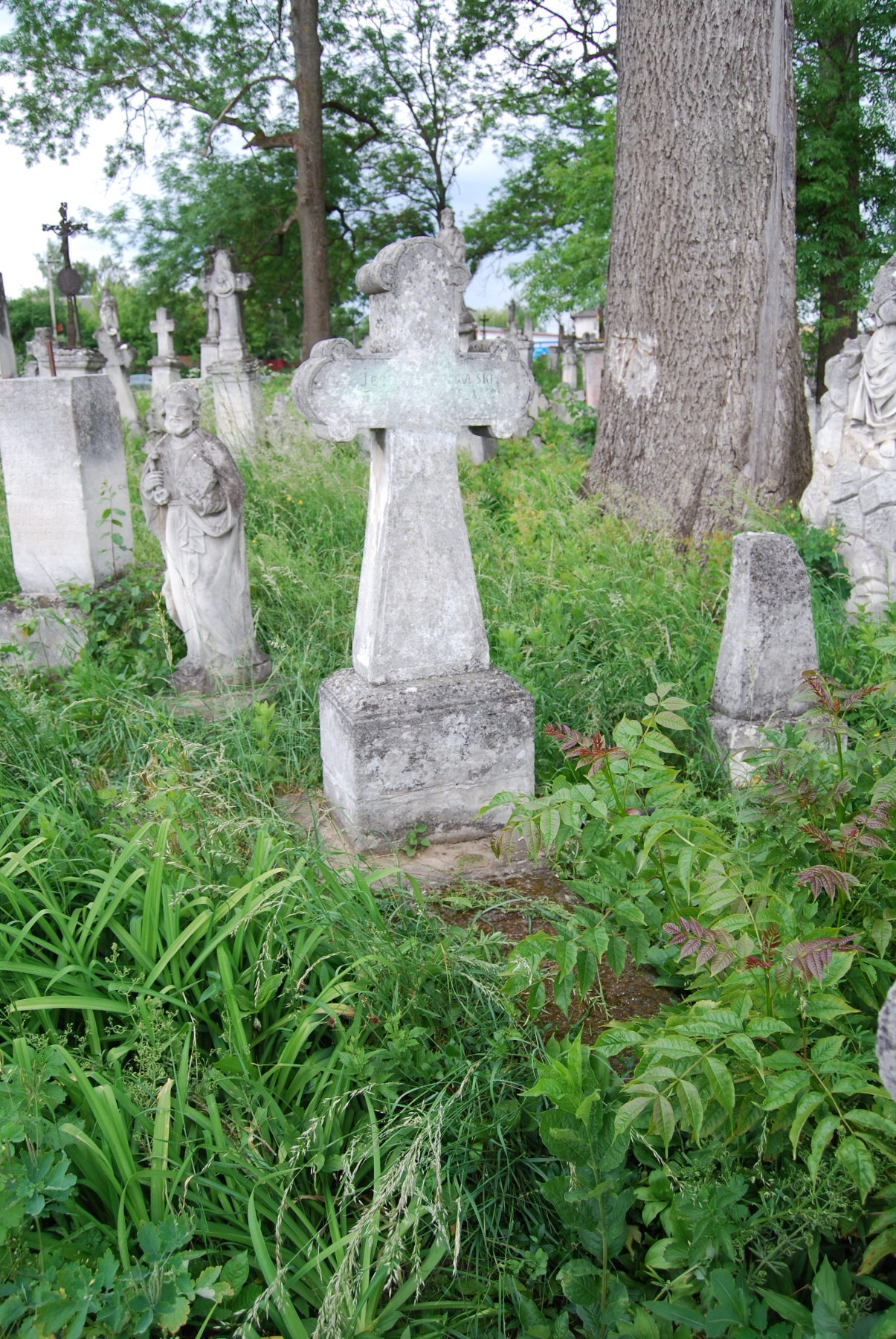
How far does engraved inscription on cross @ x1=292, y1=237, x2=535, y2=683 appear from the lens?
327 cm

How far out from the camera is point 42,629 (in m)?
5.35

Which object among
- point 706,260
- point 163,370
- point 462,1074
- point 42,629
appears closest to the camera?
point 462,1074

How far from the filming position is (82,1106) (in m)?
1.95

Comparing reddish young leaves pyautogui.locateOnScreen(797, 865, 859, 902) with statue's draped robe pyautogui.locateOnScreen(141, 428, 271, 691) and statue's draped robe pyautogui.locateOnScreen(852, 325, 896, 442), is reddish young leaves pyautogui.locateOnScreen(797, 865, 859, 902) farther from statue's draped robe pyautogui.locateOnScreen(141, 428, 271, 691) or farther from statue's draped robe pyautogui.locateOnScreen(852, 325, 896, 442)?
statue's draped robe pyautogui.locateOnScreen(852, 325, 896, 442)

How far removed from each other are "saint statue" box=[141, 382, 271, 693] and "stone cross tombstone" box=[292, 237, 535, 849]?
1.36 m

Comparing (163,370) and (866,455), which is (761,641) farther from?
(163,370)

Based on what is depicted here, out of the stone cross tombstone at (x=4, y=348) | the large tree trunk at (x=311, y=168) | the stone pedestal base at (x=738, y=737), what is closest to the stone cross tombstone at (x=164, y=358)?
the stone cross tombstone at (x=4, y=348)

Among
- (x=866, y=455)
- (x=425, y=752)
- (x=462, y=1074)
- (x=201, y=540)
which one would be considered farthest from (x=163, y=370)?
(x=462, y=1074)

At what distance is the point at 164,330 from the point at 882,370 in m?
14.3

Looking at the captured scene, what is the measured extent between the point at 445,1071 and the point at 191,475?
3.37m

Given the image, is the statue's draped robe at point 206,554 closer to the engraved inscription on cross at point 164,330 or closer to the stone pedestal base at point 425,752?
the stone pedestal base at point 425,752

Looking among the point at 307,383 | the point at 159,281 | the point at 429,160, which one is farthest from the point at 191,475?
Answer: the point at 429,160

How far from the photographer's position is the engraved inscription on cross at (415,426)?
3.27 meters

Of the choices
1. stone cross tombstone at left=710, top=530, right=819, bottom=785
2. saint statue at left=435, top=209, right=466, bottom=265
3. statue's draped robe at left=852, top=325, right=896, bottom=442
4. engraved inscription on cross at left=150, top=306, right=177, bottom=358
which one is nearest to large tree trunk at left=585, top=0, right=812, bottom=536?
statue's draped robe at left=852, top=325, right=896, bottom=442
